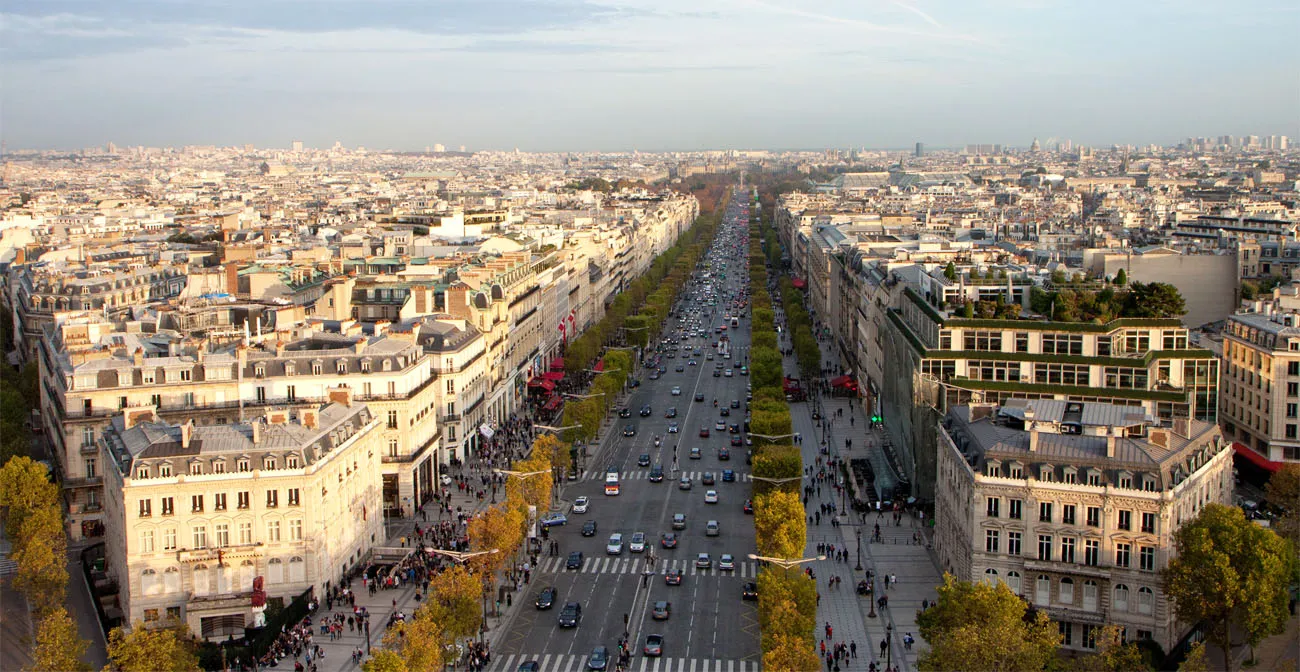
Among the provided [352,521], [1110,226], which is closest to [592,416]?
[352,521]

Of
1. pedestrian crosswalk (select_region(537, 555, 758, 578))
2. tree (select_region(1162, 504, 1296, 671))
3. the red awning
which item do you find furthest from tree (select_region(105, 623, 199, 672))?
the red awning

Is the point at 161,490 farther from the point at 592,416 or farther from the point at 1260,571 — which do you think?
the point at 1260,571

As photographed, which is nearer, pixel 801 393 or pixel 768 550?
pixel 768 550

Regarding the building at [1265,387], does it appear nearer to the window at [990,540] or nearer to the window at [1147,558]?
the window at [1147,558]

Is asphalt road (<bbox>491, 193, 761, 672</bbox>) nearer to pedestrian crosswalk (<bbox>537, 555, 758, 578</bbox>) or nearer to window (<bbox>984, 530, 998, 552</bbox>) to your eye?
pedestrian crosswalk (<bbox>537, 555, 758, 578</bbox>)

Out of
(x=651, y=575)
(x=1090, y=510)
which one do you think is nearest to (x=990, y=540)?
(x=1090, y=510)

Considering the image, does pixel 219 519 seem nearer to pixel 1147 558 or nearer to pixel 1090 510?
pixel 1090 510
